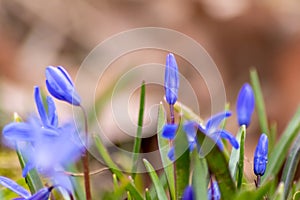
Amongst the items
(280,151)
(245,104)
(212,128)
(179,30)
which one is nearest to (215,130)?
(212,128)

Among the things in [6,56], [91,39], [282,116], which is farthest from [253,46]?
[6,56]

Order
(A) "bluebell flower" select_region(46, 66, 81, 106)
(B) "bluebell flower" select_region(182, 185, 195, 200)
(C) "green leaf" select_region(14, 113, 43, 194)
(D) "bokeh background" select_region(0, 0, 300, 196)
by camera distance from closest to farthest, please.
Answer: (B) "bluebell flower" select_region(182, 185, 195, 200) → (A) "bluebell flower" select_region(46, 66, 81, 106) → (C) "green leaf" select_region(14, 113, 43, 194) → (D) "bokeh background" select_region(0, 0, 300, 196)

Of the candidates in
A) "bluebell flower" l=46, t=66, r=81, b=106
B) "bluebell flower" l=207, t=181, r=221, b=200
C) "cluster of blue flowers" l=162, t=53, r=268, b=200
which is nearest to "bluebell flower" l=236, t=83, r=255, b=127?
"cluster of blue flowers" l=162, t=53, r=268, b=200

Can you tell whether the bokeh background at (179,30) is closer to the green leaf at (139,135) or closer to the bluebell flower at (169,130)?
the green leaf at (139,135)

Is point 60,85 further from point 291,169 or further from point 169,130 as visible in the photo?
point 291,169

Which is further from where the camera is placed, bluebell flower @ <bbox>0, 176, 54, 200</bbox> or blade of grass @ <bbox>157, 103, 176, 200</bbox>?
blade of grass @ <bbox>157, 103, 176, 200</bbox>

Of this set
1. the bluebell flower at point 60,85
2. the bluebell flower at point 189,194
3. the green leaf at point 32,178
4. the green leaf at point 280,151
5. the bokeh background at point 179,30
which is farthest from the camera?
the bokeh background at point 179,30

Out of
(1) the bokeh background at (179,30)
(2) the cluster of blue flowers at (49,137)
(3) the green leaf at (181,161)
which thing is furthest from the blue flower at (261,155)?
(1) the bokeh background at (179,30)

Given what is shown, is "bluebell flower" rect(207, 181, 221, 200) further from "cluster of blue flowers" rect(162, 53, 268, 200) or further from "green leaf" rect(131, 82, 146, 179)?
"green leaf" rect(131, 82, 146, 179)
